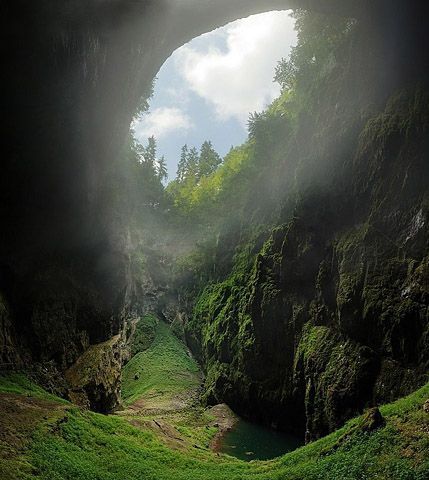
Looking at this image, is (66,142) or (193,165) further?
(193,165)

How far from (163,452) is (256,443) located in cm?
1068

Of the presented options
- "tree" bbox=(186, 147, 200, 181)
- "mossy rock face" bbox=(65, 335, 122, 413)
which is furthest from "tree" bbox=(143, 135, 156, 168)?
"mossy rock face" bbox=(65, 335, 122, 413)

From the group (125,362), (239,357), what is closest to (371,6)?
(239,357)

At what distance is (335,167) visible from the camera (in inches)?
1235

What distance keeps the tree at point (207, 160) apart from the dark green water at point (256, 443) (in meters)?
62.0

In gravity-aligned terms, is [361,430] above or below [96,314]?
below

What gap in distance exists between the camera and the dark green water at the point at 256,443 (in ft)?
A: 80.3

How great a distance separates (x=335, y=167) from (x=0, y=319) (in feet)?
83.6

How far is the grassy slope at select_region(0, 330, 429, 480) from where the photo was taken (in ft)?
39.2

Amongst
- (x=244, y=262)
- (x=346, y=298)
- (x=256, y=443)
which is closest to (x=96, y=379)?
(x=256, y=443)

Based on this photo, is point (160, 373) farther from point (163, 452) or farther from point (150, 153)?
point (150, 153)

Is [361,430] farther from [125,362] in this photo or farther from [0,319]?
[125,362]

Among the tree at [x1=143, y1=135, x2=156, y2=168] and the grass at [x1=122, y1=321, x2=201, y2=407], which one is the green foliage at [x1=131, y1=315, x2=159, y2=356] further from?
the tree at [x1=143, y1=135, x2=156, y2=168]

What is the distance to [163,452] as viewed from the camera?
18453mm
